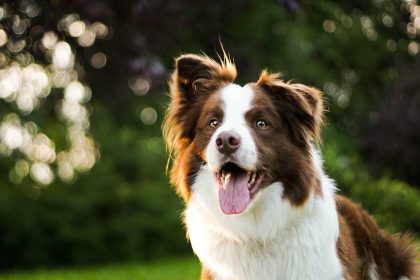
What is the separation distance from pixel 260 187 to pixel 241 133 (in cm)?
46

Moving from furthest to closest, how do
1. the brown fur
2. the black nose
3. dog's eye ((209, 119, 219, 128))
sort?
the brown fur → dog's eye ((209, 119, 219, 128)) → the black nose

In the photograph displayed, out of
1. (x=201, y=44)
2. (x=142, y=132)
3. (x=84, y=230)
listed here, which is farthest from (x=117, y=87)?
(x=142, y=132)

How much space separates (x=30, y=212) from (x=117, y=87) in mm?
7676

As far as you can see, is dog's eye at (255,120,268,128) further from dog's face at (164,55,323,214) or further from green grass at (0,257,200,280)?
green grass at (0,257,200,280)

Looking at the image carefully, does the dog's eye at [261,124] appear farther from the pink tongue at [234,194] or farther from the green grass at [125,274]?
the green grass at [125,274]

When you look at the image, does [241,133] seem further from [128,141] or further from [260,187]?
[128,141]

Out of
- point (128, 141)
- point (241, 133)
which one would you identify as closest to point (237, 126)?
point (241, 133)

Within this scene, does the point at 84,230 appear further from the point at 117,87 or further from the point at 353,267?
the point at 353,267

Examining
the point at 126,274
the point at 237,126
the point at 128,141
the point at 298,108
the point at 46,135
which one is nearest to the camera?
the point at 237,126

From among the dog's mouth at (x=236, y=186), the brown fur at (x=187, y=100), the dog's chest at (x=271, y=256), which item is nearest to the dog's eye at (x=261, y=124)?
the dog's mouth at (x=236, y=186)

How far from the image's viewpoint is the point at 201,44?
13.1 metres

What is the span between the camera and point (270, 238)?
535cm

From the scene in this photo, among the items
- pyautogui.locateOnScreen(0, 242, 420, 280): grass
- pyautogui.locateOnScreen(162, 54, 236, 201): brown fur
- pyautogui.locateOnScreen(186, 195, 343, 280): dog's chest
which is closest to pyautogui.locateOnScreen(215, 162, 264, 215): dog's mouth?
pyautogui.locateOnScreen(186, 195, 343, 280): dog's chest

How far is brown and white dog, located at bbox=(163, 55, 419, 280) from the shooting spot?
5219 millimetres
